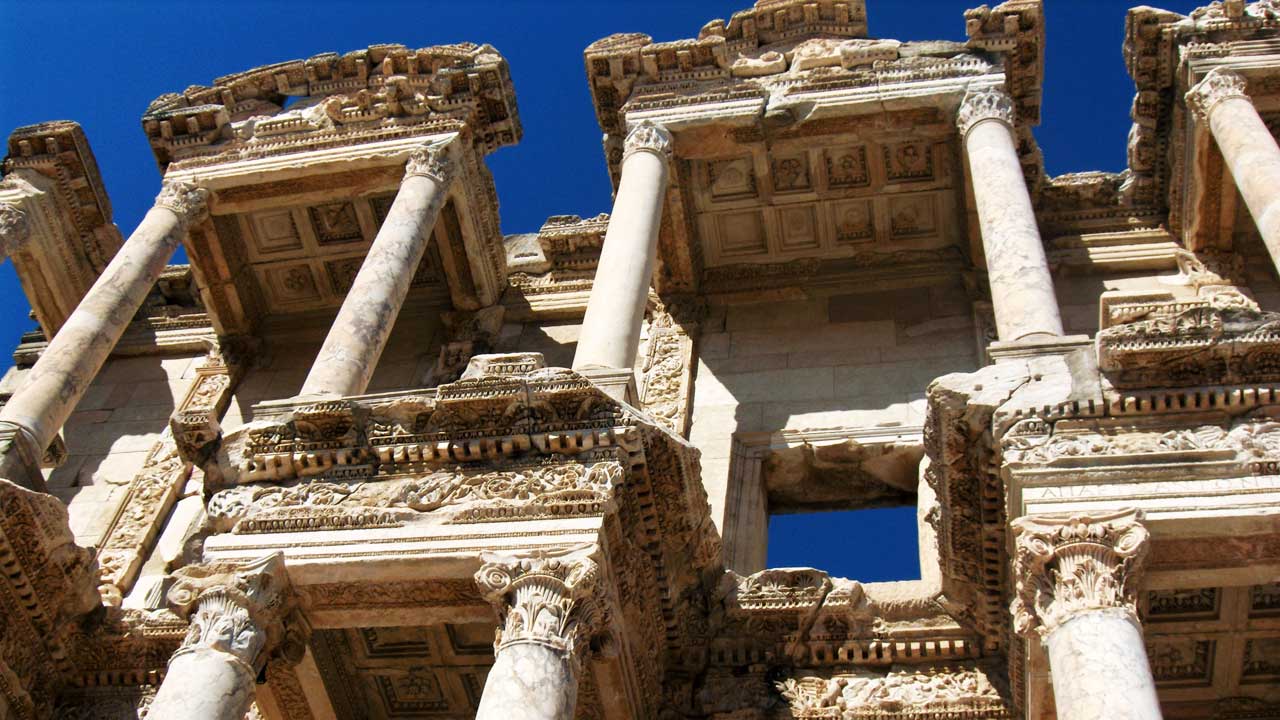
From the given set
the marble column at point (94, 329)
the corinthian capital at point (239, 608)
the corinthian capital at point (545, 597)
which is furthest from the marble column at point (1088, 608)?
the marble column at point (94, 329)

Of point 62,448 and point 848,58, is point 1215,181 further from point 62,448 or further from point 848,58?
point 62,448

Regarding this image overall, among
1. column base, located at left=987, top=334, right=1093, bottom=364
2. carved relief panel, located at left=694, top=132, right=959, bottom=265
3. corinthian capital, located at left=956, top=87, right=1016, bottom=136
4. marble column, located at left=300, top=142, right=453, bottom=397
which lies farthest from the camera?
carved relief panel, located at left=694, top=132, right=959, bottom=265

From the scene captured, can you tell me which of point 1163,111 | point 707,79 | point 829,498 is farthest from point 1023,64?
point 829,498

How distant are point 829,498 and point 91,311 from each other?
8.30 m

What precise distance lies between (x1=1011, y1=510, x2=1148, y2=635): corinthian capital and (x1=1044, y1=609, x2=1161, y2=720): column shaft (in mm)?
118

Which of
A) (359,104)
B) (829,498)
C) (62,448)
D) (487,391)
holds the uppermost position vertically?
(359,104)

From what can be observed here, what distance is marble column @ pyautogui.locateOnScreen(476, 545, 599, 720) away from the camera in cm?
917

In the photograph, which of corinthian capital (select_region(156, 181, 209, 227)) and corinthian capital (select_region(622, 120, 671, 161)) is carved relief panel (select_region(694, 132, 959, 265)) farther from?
corinthian capital (select_region(156, 181, 209, 227))

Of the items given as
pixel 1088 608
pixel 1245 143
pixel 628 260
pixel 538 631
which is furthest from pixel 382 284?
pixel 1245 143

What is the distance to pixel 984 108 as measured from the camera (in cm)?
1578

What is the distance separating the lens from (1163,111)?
1767 cm

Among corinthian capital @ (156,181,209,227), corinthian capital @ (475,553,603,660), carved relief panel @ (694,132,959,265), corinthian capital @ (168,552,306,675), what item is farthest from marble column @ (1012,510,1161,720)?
corinthian capital @ (156,181,209,227)

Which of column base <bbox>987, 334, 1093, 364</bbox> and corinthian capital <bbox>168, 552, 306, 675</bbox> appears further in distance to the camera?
column base <bbox>987, 334, 1093, 364</bbox>

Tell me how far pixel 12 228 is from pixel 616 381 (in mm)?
9702
